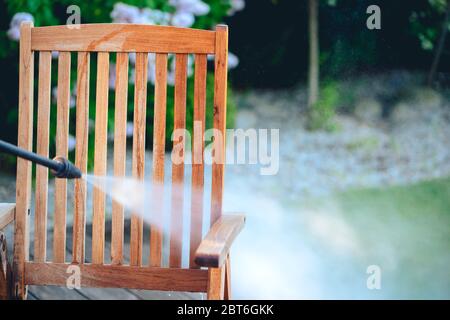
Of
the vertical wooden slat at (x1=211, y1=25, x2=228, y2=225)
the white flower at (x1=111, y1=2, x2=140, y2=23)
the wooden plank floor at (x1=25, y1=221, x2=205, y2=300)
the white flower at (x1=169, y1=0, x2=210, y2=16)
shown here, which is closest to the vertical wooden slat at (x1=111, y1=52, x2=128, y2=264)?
the vertical wooden slat at (x1=211, y1=25, x2=228, y2=225)

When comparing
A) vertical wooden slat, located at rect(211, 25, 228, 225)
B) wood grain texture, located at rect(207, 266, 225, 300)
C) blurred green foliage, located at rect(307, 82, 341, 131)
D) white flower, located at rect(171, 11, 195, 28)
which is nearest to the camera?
wood grain texture, located at rect(207, 266, 225, 300)

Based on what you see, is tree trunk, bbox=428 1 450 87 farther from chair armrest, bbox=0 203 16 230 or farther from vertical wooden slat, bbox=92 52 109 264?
chair armrest, bbox=0 203 16 230

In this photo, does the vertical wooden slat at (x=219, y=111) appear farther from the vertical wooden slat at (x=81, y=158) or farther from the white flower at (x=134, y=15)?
the white flower at (x=134, y=15)

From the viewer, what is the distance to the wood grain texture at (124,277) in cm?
193

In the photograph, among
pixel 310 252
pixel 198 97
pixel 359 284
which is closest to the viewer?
pixel 198 97

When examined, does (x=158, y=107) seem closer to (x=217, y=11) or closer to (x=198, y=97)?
(x=198, y=97)

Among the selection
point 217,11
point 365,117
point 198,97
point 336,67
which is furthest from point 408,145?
point 198,97

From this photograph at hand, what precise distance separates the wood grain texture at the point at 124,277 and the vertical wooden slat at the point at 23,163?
28 mm

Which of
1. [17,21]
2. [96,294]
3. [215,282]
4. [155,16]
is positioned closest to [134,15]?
[155,16]

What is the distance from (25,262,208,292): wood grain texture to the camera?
193 cm

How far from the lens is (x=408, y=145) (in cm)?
553

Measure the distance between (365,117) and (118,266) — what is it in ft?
13.8

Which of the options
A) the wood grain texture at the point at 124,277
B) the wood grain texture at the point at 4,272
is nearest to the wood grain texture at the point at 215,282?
the wood grain texture at the point at 124,277

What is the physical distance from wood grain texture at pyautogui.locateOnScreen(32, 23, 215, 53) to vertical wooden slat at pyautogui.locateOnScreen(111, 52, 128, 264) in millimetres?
41
